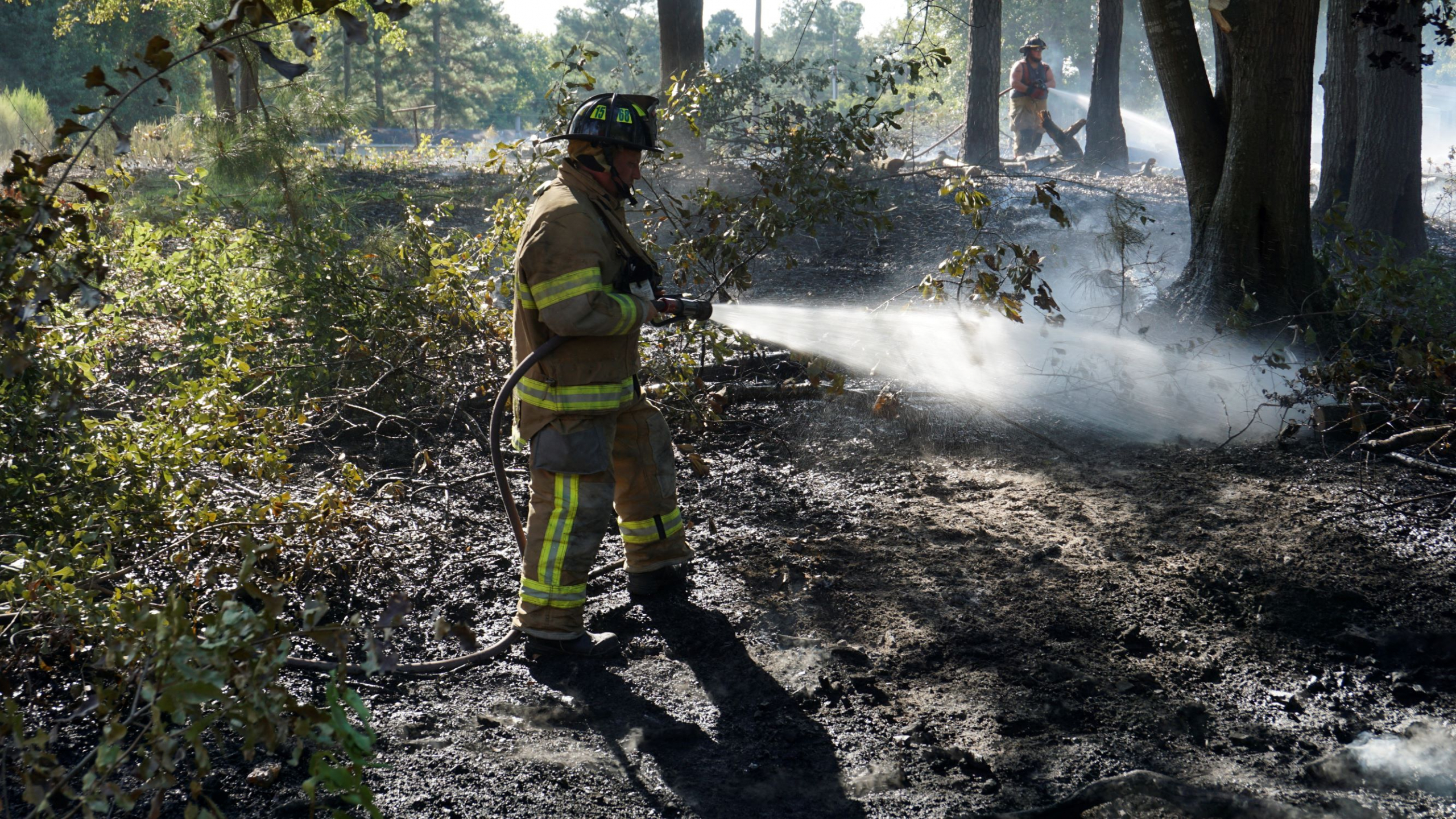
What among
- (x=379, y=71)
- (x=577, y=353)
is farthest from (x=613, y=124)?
(x=379, y=71)

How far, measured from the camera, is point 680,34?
460 inches

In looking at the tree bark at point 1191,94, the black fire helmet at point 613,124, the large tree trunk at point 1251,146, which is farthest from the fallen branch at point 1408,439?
the black fire helmet at point 613,124

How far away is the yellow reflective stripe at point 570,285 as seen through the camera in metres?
3.18

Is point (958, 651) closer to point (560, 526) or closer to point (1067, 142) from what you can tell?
point (560, 526)

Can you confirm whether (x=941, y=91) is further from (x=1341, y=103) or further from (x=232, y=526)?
(x=232, y=526)

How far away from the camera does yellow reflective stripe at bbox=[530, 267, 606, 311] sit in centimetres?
318

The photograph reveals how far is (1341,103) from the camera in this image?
828 centimetres

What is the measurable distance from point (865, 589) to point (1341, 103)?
23.7 ft

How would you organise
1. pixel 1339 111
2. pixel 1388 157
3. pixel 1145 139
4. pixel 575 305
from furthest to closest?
pixel 1145 139 → pixel 1339 111 → pixel 1388 157 → pixel 575 305

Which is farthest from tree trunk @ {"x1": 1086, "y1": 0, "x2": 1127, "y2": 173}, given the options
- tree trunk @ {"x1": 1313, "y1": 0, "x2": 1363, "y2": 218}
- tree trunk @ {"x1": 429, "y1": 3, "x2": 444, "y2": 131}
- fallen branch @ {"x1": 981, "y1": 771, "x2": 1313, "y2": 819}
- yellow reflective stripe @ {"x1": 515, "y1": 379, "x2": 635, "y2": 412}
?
tree trunk @ {"x1": 429, "y1": 3, "x2": 444, "y2": 131}

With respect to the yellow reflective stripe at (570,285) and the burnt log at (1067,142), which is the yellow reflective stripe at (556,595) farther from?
the burnt log at (1067,142)

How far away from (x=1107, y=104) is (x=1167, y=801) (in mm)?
13572

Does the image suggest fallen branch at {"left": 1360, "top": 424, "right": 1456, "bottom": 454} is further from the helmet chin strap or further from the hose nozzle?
the helmet chin strap

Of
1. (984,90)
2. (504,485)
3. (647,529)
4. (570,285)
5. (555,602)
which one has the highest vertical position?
(984,90)
